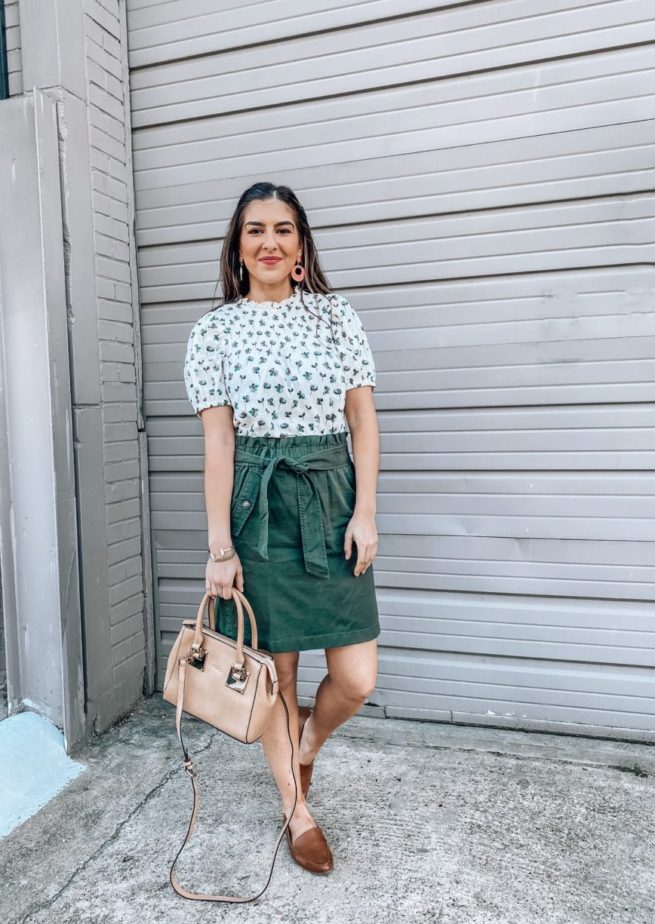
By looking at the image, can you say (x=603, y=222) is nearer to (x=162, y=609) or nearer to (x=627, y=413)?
(x=627, y=413)

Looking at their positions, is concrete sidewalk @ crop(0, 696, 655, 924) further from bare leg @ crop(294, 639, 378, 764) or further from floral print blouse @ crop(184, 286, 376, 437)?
floral print blouse @ crop(184, 286, 376, 437)

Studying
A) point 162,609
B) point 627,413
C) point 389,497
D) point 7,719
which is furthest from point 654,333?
point 7,719

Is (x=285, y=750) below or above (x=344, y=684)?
below

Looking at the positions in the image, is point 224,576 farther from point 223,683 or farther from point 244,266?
point 244,266

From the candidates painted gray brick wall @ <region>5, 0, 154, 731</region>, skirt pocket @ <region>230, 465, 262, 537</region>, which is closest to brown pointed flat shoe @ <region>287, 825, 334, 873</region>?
skirt pocket @ <region>230, 465, 262, 537</region>

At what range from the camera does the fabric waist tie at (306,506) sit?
191 centimetres

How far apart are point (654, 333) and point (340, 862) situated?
6.87 feet

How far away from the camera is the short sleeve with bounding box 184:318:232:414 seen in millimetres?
1932

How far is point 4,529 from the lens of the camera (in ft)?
8.98

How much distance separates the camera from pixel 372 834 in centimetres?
213

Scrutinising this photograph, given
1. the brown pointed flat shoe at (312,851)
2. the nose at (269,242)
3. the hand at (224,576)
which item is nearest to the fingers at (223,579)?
the hand at (224,576)

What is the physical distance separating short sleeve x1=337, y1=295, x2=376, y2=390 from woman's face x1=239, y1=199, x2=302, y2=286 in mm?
222

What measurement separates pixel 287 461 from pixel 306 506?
5.5 inches

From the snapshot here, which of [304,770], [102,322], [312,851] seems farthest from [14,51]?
[312,851]
